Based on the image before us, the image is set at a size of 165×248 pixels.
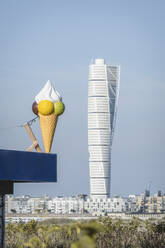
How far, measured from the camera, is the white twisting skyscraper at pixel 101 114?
595ft

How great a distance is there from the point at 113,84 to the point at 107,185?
28.5m

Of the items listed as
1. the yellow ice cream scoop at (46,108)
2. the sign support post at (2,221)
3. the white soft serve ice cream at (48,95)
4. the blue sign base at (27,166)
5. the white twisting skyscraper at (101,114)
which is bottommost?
the sign support post at (2,221)

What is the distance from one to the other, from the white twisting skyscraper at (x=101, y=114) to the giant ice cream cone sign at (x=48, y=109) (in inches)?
6397

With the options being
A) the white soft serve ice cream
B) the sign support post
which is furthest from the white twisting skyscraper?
the sign support post

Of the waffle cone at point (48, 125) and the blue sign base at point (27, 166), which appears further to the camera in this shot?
the waffle cone at point (48, 125)

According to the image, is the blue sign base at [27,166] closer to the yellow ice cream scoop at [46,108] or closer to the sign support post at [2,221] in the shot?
the sign support post at [2,221]

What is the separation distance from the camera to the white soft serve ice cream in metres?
18.3

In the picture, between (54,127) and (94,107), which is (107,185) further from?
(54,127)

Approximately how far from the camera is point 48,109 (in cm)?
1819

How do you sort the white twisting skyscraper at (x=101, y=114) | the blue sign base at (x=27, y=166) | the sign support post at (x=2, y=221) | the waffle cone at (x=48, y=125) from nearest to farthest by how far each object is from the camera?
the blue sign base at (x=27, y=166) < the sign support post at (x=2, y=221) < the waffle cone at (x=48, y=125) < the white twisting skyscraper at (x=101, y=114)

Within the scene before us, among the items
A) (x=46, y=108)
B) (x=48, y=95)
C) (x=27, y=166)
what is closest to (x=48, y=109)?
(x=46, y=108)

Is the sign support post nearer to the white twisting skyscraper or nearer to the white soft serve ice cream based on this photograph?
the white soft serve ice cream

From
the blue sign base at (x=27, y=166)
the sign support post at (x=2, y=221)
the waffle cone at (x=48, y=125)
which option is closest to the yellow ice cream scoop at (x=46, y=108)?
the waffle cone at (x=48, y=125)

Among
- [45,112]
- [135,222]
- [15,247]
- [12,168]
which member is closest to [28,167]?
[12,168]
